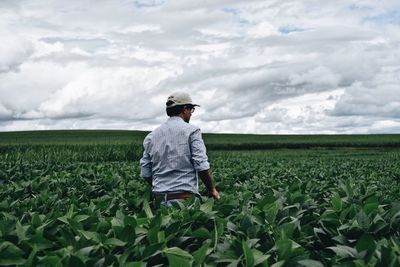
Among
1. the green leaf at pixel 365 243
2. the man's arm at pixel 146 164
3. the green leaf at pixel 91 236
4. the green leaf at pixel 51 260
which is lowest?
the green leaf at pixel 51 260

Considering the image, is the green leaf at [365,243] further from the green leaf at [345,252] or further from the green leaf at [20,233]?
the green leaf at [20,233]

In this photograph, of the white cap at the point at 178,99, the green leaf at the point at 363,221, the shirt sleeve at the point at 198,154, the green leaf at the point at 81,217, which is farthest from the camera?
the white cap at the point at 178,99

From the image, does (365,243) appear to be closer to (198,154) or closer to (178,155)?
(198,154)

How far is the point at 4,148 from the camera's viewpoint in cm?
3891

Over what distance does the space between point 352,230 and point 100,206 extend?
82.1 inches

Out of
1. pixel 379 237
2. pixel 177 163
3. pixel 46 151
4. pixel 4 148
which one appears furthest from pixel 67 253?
pixel 4 148

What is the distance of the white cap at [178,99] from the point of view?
19.5 ft

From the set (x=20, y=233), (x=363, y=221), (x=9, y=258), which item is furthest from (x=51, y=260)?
(x=363, y=221)

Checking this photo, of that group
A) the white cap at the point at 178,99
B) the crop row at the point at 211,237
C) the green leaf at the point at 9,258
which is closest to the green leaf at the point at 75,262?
the crop row at the point at 211,237

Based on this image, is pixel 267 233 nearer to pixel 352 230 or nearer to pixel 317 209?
pixel 352 230

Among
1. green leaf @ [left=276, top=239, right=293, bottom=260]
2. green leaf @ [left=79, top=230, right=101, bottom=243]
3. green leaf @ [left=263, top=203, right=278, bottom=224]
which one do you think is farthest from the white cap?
green leaf @ [left=276, top=239, right=293, bottom=260]

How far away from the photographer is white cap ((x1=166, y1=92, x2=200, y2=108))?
19.5 feet

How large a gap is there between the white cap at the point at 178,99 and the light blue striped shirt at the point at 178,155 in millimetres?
170

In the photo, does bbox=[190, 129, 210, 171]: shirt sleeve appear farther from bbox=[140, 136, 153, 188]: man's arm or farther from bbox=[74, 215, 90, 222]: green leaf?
bbox=[74, 215, 90, 222]: green leaf
